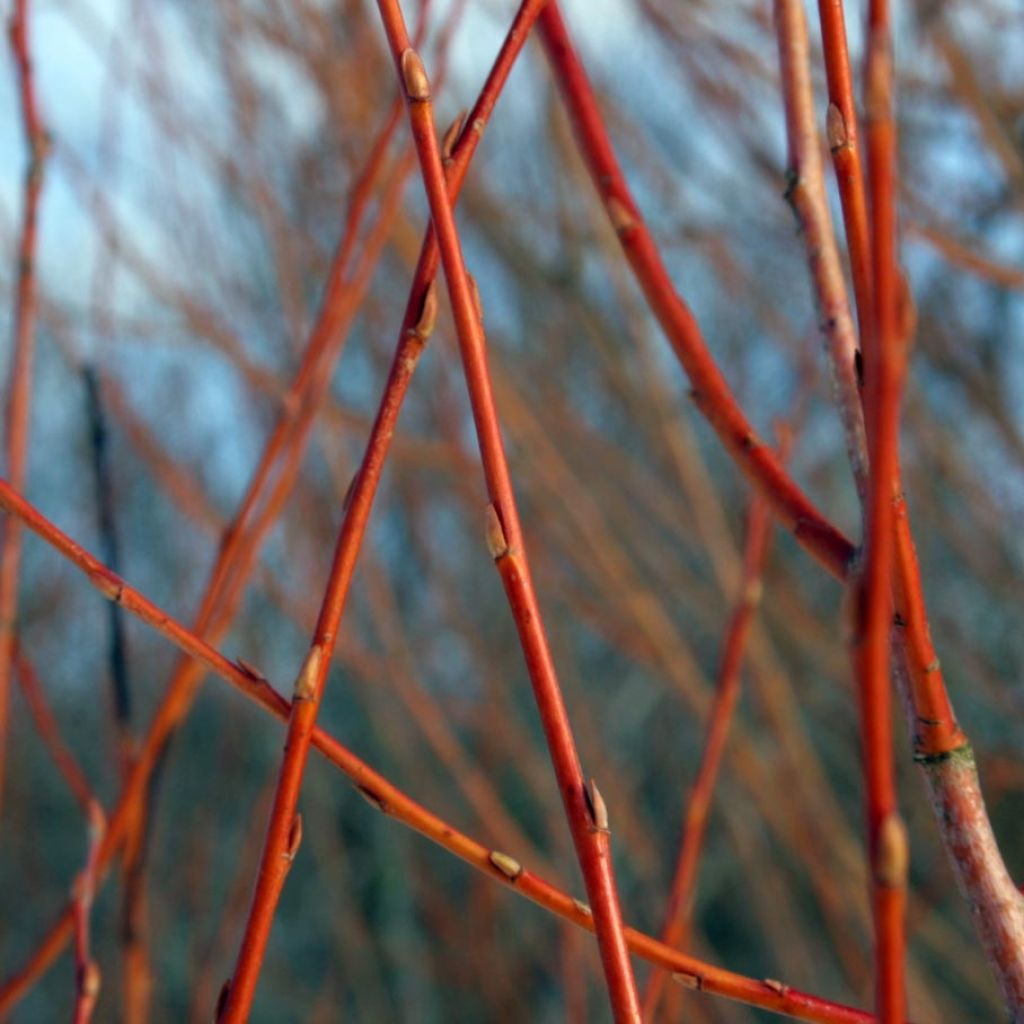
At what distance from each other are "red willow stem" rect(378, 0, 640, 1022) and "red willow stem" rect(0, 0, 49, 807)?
1.13 ft

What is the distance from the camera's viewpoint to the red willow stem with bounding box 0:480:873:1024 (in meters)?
0.39

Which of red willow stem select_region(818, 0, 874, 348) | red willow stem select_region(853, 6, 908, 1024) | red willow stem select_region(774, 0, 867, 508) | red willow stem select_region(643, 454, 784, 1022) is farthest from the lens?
red willow stem select_region(643, 454, 784, 1022)

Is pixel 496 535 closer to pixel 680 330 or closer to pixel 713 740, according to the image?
pixel 680 330

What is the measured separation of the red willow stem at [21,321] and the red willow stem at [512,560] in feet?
1.13

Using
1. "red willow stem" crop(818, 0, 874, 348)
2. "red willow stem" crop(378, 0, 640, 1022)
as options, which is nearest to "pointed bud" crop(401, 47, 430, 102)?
"red willow stem" crop(378, 0, 640, 1022)

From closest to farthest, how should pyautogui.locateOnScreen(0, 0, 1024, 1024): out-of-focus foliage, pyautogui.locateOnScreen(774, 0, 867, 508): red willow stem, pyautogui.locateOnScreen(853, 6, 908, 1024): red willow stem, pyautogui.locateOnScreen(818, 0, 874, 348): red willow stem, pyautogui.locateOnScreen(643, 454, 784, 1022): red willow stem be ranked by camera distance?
pyautogui.locateOnScreen(853, 6, 908, 1024): red willow stem < pyautogui.locateOnScreen(818, 0, 874, 348): red willow stem < pyautogui.locateOnScreen(774, 0, 867, 508): red willow stem < pyautogui.locateOnScreen(643, 454, 784, 1022): red willow stem < pyautogui.locateOnScreen(0, 0, 1024, 1024): out-of-focus foliage

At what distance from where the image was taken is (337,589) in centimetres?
37

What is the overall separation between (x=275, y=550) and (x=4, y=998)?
1572 millimetres

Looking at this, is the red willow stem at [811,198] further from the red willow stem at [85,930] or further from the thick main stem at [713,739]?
the red willow stem at [85,930]

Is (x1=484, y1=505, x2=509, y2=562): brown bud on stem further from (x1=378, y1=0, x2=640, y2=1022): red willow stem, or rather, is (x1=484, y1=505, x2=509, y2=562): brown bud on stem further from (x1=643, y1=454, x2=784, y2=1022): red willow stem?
(x1=643, y1=454, x2=784, y2=1022): red willow stem

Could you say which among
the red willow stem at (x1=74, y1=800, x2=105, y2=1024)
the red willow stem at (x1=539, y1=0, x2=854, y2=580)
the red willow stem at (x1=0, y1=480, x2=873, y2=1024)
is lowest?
the red willow stem at (x1=74, y1=800, x2=105, y2=1024)

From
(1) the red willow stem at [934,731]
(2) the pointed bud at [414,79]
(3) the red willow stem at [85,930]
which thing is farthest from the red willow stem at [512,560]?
(3) the red willow stem at [85,930]

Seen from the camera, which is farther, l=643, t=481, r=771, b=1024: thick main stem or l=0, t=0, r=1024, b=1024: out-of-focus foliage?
l=0, t=0, r=1024, b=1024: out-of-focus foliage

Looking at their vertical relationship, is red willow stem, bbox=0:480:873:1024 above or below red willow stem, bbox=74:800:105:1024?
above
